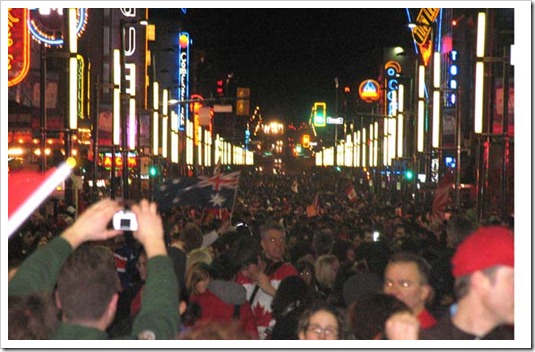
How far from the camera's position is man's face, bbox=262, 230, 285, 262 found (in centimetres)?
1134

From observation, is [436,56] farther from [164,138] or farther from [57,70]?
[164,138]

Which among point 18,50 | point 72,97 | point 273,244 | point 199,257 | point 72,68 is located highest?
point 18,50

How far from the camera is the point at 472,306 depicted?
462 centimetres

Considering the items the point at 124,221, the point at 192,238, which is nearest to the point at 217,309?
the point at 124,221

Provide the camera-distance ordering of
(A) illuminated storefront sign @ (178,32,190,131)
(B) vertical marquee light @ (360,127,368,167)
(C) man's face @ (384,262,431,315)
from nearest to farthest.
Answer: (C) man's face @ (384,262,431,315)
(B) vertical marquee light @ (360,127,368,167)
(A) illuminated storefront sign @ (178,32,190,131)

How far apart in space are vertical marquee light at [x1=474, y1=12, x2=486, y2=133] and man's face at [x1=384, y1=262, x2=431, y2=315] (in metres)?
14.2

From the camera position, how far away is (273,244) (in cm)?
1141

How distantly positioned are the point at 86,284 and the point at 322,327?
1.79m

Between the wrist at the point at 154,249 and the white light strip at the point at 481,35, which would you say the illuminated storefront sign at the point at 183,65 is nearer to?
the white light strip at the point at 481,35

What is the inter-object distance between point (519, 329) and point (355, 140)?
3363 inches

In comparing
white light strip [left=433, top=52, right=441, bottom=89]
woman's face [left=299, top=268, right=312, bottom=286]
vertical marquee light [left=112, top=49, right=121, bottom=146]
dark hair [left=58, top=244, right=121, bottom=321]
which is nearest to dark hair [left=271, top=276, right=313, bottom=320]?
woman's face [left=299, top=268, right=312, bottom=286]

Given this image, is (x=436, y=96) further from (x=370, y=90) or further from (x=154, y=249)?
(x=370, y=90)

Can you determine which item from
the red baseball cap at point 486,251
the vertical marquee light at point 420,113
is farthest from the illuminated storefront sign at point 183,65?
the red baseball cap at point 486,251

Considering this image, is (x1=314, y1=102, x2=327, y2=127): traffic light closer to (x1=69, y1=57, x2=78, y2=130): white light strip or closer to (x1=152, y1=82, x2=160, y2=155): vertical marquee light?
(x1=152, y1=82, x2=160, y2=155): vertical marquee light
